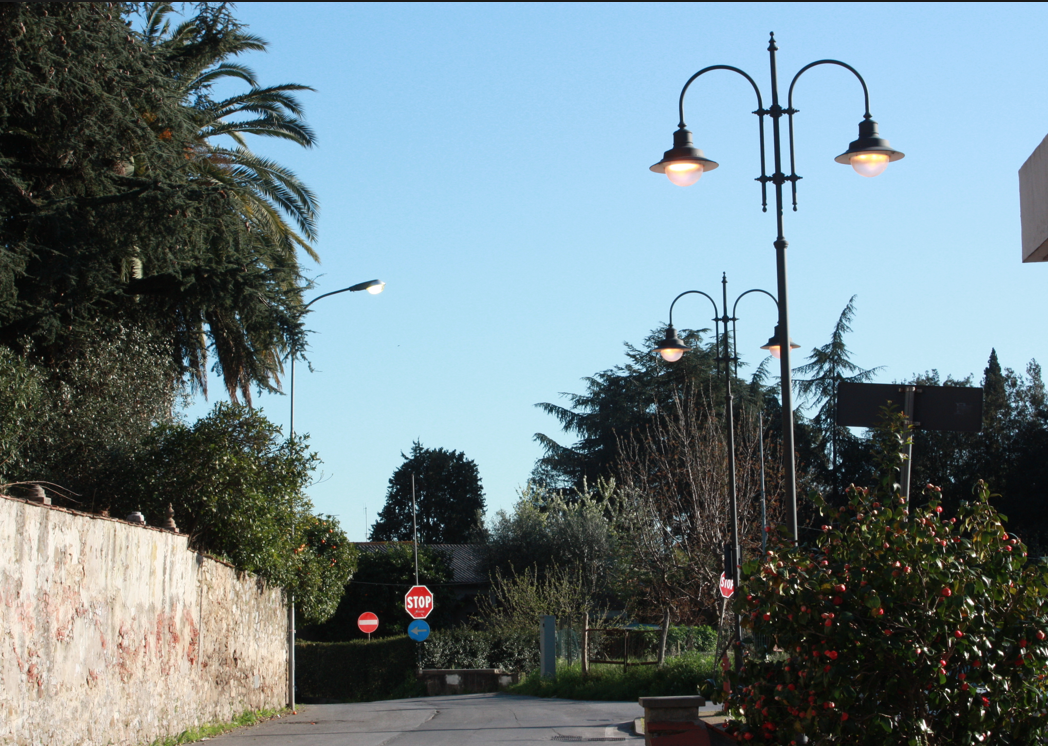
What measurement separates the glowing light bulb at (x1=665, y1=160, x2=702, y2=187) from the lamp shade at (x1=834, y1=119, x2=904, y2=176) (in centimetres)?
134

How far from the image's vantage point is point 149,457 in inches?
666

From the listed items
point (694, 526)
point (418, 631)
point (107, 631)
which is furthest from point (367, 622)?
point (107, 631)

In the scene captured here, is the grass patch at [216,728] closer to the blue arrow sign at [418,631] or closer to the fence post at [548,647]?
the fence post at [548,647]

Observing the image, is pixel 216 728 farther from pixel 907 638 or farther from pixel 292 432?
pixel 907 638

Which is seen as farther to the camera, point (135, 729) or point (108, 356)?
Result: point (108, 356)

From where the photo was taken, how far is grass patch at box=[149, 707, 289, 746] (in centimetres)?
1412

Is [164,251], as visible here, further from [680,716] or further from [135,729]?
[680,716]

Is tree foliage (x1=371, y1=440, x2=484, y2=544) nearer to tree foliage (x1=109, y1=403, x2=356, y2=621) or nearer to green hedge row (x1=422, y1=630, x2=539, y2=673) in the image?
green hedge row (x1=422, y1=630, x2=539, y2=673)

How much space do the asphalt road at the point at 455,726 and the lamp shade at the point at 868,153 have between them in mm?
9150

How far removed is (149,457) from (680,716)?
11.0 meters

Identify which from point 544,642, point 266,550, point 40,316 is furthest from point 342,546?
point 40,316

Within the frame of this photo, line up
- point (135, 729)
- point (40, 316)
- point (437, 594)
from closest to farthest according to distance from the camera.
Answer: point (135, 729) < point (40, 316) < point (437, 594)

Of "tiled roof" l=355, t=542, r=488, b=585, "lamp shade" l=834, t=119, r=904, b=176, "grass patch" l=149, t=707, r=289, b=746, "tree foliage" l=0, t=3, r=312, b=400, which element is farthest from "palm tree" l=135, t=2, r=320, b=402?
"tiled roof" l=355, t=542, r=488, b=585

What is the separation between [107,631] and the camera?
40.0 feet
